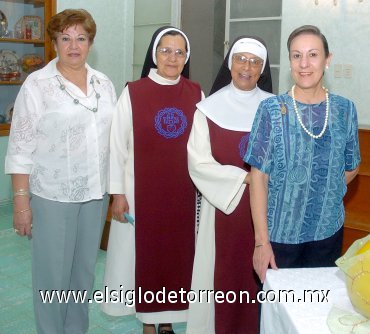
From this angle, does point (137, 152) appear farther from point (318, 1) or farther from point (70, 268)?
point (318, 1)

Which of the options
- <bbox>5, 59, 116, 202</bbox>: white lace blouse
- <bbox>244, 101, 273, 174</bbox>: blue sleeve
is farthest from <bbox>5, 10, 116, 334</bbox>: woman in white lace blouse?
<bbox>244, 101, 273, 174</bbox>: blue sleeve

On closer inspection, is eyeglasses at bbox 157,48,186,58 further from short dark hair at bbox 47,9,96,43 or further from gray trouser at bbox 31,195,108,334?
gray trouser at bbox 31,195,108,334

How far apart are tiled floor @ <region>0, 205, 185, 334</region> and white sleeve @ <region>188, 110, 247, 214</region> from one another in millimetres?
932

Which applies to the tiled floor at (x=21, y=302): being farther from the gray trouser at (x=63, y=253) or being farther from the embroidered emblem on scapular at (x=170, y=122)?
the embroidered emblem on scapular at (x=170, y=122)

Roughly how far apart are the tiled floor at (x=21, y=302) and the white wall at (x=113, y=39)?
2808 mm

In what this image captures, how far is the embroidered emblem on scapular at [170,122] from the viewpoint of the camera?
7.38ft

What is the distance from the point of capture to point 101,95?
2104 millimetres

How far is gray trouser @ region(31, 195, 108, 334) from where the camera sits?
2004mm

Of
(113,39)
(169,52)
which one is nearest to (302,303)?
(169,52)

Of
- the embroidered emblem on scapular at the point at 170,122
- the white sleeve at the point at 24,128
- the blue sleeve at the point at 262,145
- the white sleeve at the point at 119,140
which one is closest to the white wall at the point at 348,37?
the embroidered emblem on scapular at the point at 170,122

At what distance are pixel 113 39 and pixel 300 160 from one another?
4.97 meters

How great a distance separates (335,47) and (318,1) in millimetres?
471

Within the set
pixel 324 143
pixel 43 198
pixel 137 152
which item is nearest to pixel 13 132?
pixel 43 198

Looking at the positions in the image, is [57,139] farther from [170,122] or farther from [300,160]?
[300,160]
